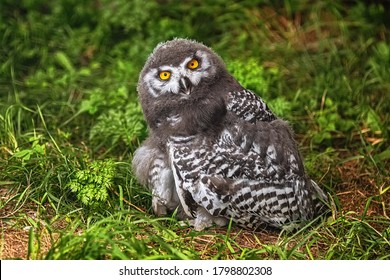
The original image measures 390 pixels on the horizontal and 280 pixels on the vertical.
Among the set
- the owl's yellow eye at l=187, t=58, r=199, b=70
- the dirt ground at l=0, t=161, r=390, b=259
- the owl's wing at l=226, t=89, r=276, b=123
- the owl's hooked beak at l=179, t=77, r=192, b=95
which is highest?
the owl's yellow eye at l=187, t=58, r=199, b=70

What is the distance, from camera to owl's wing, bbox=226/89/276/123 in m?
5.54

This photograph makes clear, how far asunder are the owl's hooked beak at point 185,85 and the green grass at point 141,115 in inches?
31.0

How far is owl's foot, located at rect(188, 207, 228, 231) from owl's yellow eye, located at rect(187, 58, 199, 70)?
3.18 feet

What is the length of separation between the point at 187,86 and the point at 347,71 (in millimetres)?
2887

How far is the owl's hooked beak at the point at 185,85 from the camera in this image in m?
5.46

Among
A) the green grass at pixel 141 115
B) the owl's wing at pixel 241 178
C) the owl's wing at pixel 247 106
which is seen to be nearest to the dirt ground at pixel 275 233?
the green grass at pixel 141 115

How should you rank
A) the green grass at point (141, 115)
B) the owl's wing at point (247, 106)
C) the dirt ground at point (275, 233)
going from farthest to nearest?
1. the owl's wing at point (247, 106)
2. the green grass at point (141, 115)
3. the dirt ground at point (275, 233)

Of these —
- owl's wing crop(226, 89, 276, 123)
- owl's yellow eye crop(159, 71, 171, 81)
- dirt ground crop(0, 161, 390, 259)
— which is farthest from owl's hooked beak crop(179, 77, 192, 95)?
dirt ground crop(0, 161, 390, 259)

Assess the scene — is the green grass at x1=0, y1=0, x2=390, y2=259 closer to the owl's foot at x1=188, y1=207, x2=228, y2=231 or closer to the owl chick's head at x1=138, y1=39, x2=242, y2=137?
the owl's foot at x1=188, y1=207, x2=228, y2=231

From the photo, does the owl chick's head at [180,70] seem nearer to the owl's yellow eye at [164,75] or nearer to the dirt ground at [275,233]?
the owl's yellow eye at [164,75]

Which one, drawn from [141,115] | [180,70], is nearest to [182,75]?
[180,70]

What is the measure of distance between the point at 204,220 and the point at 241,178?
0.41 m

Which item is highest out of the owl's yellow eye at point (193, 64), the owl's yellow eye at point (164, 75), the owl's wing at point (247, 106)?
the owl's yellow eye at point (193, 64)
